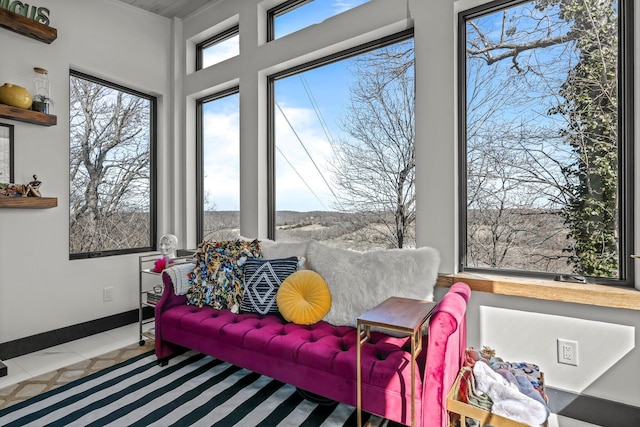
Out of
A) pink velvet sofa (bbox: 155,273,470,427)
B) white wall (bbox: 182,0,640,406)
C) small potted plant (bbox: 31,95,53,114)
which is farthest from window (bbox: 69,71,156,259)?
pink velvet sofa (bbox: 155,273,470,427)

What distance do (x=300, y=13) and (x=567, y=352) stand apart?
3160 millimetres

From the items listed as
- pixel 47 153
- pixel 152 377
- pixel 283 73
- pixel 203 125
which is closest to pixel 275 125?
pixel 283 73

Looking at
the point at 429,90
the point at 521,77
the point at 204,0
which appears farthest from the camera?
the point at 204,0

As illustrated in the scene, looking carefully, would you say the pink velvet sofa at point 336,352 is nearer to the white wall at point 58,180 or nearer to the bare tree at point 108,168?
the white wall at point 58,180

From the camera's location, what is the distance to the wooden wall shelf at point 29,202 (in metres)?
2.52

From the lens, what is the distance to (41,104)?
2764mm

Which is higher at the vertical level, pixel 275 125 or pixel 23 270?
pixel 275 125

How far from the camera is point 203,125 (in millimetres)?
3887

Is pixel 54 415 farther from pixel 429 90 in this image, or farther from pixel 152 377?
pixel 429 90

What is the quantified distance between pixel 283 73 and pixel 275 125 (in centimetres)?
48

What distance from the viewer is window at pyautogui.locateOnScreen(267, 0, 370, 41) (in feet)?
9.21

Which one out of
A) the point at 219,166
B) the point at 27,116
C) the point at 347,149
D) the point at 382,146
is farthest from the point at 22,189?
the point at 382,146

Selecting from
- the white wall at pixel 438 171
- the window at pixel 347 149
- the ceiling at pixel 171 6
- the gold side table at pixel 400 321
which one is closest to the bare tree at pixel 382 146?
the window at pixel 347 149

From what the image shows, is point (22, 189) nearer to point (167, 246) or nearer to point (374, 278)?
point (167, 246)
